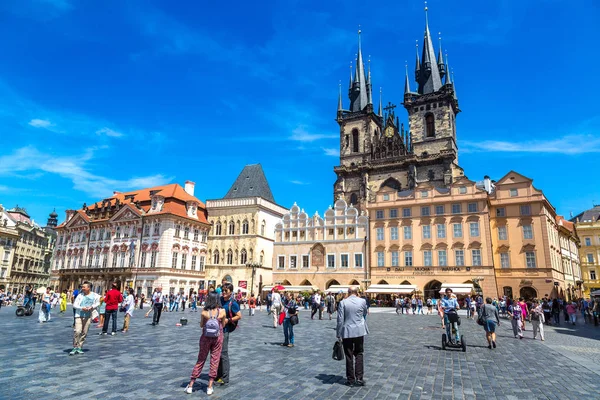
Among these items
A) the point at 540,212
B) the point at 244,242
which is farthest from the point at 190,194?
the point at 540,212

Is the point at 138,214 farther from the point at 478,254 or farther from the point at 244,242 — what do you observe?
the point at 478,254

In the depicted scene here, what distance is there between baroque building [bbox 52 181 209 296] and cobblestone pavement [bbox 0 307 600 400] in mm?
35162

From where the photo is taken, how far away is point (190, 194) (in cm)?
5788

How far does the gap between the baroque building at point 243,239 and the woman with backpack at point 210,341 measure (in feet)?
133

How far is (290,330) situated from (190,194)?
48455 millimetres

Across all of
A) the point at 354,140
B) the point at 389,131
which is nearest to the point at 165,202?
the point at 354,140

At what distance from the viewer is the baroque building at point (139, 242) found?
157ft

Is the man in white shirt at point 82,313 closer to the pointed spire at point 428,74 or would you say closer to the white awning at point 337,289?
the white awning at point 337,289

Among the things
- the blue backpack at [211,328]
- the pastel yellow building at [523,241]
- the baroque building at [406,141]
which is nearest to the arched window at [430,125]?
the baroque building at [406,141]

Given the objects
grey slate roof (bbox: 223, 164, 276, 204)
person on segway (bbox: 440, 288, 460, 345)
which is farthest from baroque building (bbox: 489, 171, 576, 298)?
person on segway (bbox: 440, 288, 460, 345)

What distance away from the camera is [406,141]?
61000 mm

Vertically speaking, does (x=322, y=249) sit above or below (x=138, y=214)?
below

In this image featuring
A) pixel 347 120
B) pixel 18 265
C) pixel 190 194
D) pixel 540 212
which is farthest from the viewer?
pixel 18 265

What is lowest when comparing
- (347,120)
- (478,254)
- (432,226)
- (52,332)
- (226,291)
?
(52,332)
